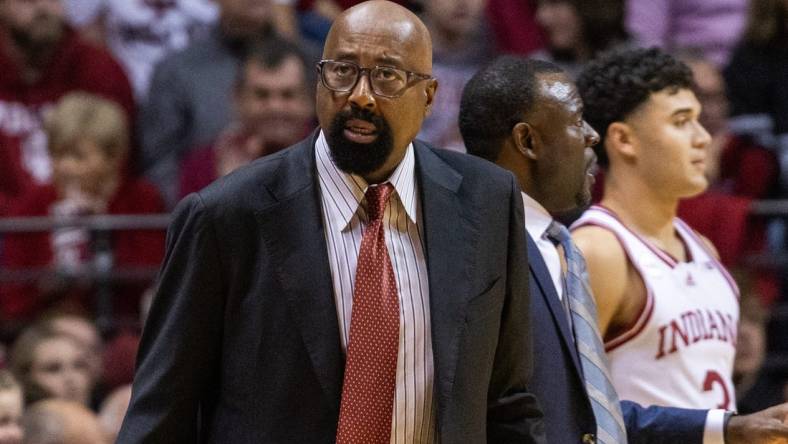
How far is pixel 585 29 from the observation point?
7199 millimetres

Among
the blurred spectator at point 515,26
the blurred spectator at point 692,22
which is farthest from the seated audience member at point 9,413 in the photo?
the blurred spectator at point 692,22

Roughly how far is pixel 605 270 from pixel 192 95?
317 cm

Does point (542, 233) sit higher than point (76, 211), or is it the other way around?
point (542, 233)

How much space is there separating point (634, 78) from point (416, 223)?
4.51 ft

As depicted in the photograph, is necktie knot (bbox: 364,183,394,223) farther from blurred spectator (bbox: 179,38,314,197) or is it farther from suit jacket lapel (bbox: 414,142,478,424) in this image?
blurred spectator (bbox: 179,38,314,197)

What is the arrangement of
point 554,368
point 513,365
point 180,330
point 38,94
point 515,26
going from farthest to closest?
point 515,26, point 38,94, point 554,368, point 513,365, point 180,330

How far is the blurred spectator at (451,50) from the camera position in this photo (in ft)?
23.8

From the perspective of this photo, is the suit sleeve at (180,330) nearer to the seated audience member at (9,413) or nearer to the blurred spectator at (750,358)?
the seated audience member at (9,413)

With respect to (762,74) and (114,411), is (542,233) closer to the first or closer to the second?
(114,411)

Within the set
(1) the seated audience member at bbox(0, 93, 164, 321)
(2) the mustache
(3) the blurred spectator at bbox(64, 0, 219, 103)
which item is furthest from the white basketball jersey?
(3) the blurred spectator at bbox(64, 0, 219, 103)

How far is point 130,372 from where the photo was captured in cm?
626

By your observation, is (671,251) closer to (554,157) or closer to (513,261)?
(554,157)

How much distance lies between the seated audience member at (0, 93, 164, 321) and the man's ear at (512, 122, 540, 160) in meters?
3.05

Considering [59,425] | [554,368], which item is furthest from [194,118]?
[554,368]
